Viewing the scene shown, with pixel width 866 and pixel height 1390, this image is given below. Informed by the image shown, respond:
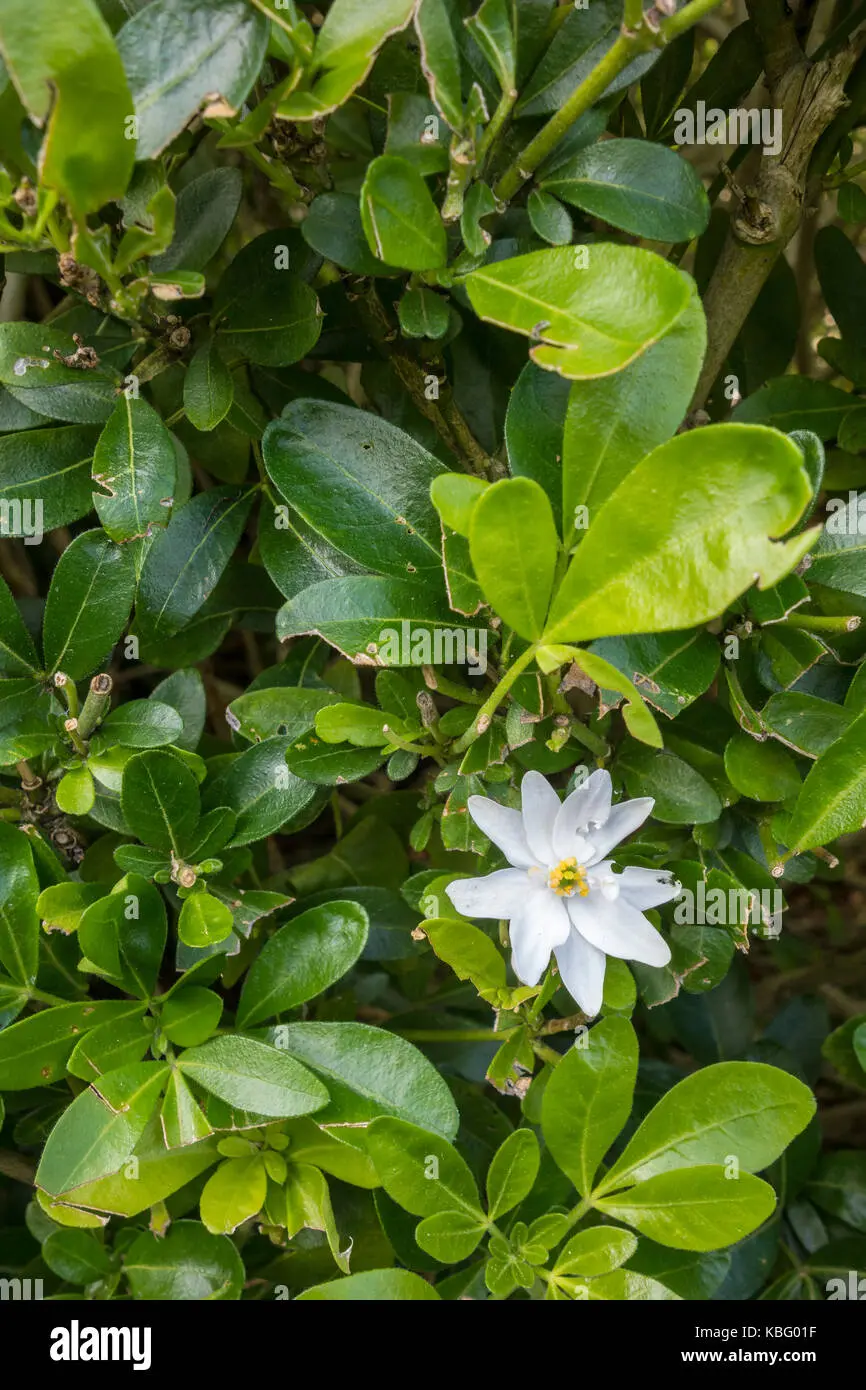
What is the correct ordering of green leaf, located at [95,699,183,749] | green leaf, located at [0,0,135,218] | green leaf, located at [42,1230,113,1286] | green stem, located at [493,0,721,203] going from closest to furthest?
green leaf, located at [0,0,135,218]
green stem, located at [493,0,721,203]
green leaf, located at [95,699,183,749]
green leaf, located at [42,1230,113,1286]

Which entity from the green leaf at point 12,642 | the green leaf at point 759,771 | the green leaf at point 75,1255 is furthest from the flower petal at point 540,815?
the green leaf at point 75,1255

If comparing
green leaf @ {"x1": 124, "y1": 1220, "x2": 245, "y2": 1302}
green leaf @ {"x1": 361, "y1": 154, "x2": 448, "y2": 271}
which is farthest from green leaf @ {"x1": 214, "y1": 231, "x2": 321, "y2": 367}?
green leaf @ {"x1": 124, "y1": 1220, "x2": 245, "y2": 1302}

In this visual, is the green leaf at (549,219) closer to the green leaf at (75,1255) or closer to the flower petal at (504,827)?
the flower petal at (504,827)

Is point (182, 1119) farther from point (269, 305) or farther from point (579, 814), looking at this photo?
point (269, 305)

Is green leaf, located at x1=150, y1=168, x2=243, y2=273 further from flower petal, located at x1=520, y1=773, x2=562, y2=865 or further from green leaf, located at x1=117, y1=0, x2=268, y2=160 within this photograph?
flower petal, located at x1=520, y1=773, x2=562, y2=865

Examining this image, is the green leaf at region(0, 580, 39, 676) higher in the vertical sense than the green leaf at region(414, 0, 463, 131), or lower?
lower

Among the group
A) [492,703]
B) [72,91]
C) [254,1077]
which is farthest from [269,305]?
[254,1077]

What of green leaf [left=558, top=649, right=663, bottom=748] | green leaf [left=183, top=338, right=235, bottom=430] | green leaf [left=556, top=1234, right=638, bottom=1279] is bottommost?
green leaf [left=556, top=1234, right=638, bottom=1279]

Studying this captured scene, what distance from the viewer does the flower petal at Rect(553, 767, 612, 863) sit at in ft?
2.86

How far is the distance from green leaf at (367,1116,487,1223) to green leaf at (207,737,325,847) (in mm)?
265

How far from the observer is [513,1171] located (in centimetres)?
97

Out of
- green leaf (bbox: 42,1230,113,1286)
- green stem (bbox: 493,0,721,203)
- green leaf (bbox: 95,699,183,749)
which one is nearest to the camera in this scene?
green stem (bbox: 493,0,721,203)

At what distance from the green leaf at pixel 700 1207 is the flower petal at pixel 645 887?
0.23m
